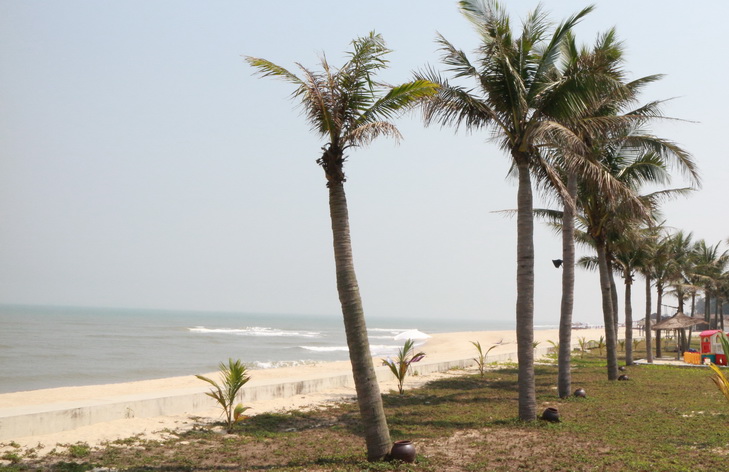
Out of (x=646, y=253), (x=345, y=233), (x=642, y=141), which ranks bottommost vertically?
(x=345, y=233)

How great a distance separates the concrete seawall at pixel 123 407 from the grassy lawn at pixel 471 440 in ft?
4.02

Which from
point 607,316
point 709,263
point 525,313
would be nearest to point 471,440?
point 525,313

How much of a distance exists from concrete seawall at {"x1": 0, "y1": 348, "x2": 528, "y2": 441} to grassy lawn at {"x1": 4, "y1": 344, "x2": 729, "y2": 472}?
122 cm

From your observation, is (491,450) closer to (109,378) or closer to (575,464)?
(575,464)

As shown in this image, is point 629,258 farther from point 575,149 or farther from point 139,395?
point 139,395

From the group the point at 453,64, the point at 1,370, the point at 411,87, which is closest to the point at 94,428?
the point at 411,87

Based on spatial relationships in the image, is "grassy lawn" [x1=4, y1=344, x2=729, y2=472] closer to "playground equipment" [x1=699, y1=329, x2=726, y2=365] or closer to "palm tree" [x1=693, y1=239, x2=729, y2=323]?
"playground equipment" [x1=699, y1=329, x2=726, y2=365]

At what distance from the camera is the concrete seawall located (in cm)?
890

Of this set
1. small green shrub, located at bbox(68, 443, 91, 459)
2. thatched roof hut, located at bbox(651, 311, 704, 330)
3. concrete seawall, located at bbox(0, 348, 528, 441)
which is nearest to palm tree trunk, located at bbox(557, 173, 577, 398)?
concrete seawall, located at bbox(0, 348, 528, 441)

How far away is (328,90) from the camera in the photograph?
8102mm

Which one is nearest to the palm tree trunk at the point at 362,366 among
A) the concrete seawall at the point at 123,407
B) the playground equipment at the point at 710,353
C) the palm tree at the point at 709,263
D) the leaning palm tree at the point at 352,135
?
the leaning palm tree at the point at 352,135

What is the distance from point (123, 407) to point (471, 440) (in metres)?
6.04

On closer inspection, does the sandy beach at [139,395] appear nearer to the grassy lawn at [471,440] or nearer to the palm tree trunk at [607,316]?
the grassy lawn at [471,440]

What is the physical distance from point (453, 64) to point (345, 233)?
540 centimetres
